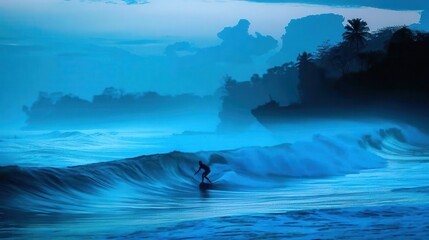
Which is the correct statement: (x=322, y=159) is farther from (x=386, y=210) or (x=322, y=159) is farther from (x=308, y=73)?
(x=308, y=73)

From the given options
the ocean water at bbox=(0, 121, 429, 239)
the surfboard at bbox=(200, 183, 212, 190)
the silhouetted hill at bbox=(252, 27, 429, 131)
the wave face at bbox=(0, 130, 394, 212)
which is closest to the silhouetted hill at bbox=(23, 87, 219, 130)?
the silhouetted hill at bbox=(252, 27, 429, 131)

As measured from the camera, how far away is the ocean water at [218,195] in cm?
741

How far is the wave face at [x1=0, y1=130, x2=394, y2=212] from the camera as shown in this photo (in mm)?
10875

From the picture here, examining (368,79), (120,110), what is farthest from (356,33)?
(120,110)

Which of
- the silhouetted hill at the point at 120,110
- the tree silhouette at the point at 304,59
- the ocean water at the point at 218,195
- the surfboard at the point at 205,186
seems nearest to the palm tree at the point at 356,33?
the tree silhouette at the point at 304,59

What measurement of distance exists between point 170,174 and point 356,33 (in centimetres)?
4001

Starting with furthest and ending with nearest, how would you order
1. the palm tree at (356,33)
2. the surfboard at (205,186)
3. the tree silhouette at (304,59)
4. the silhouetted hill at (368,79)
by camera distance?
the palm tree at (356,33)
the silhouetted hill at (368,79)
the tree silhouette at (304,59)
the surfboard at (205,186)

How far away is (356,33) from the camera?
52938 millimetres

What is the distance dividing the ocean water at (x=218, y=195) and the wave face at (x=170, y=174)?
0.03 meters

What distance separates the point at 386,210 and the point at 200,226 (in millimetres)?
2139

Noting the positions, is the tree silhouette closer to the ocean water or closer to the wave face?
the ocean water

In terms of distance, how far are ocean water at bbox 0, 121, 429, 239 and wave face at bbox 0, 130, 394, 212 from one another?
0.09 ft

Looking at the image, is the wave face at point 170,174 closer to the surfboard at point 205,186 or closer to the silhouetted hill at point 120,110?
the surfboard at point 205,186

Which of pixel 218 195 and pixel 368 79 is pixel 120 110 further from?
pixel 218 195
